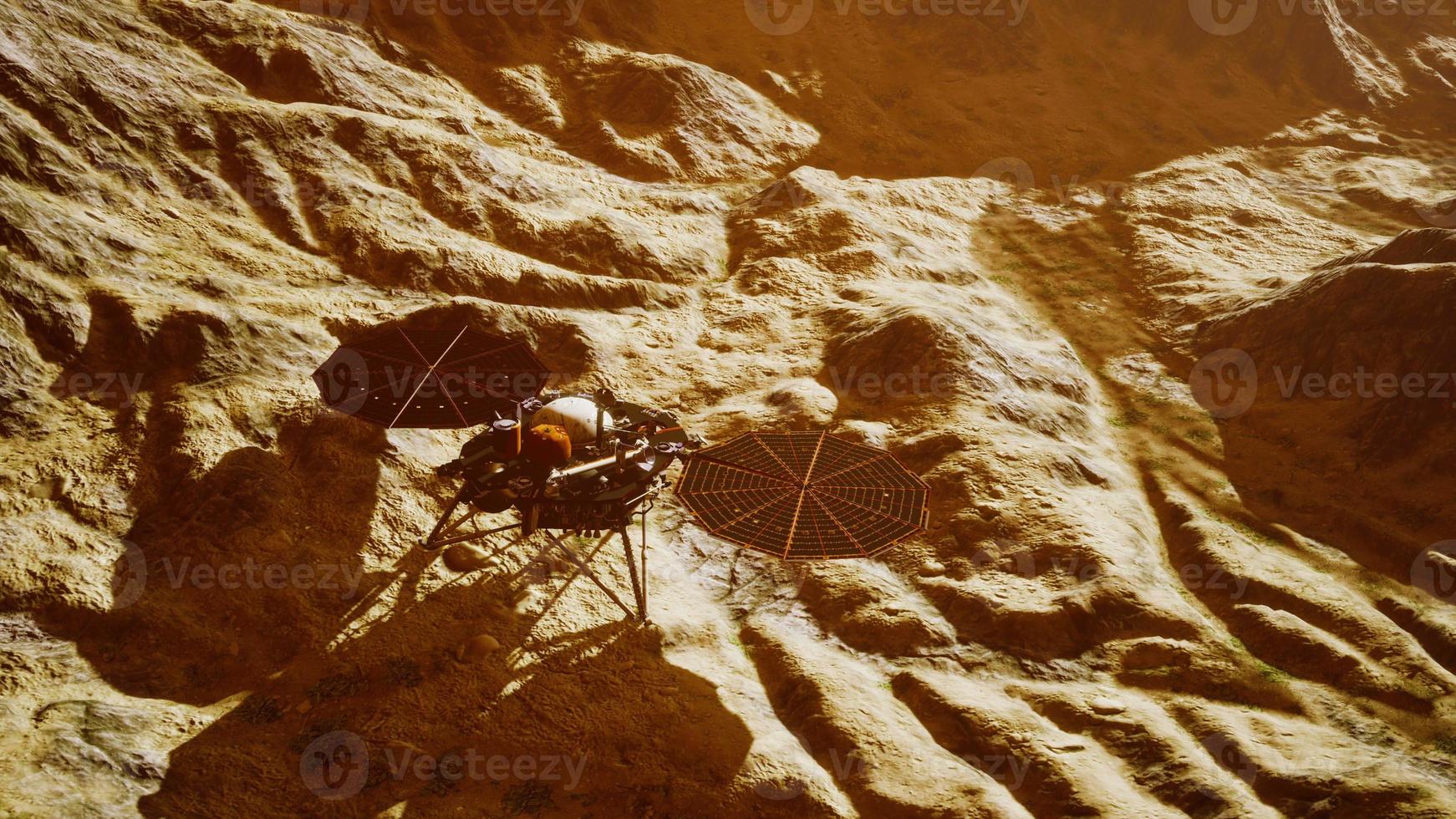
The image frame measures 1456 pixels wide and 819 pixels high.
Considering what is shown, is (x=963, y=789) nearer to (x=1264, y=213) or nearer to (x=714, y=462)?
(x=714, y=462)

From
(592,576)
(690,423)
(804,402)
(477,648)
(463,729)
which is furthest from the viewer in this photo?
(804,402)

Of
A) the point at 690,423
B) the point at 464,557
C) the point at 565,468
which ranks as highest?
the point at 565,468

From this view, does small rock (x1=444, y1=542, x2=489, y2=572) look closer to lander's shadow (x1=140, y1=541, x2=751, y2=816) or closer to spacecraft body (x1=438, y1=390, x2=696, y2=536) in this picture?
lander's shadow (x1=140, y1=541, x2=751, y2=816)

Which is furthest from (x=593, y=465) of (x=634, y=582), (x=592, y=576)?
(x=634, y=582)

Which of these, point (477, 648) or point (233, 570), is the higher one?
point (233, 570)

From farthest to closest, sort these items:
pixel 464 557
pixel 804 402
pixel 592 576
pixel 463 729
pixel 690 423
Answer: pixel 804 402 → pixel 690 423 → pixel 464 557 → pixel 592 576 → pixel 463 729

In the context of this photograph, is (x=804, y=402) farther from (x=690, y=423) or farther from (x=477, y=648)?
(x=477, y=648)

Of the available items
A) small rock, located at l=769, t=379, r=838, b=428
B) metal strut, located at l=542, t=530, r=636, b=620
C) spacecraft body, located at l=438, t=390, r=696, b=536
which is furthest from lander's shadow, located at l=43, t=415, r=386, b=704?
small rock, located at l=769, t=379, r=838, b=428

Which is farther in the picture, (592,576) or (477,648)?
(592,576)
